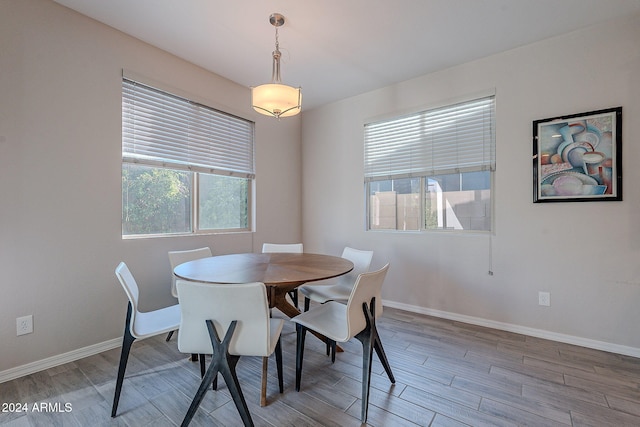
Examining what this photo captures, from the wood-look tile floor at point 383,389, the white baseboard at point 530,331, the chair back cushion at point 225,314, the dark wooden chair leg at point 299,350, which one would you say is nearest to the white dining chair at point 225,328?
the chair back cushion at point 225,314

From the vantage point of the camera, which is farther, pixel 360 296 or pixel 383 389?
pixel 383 389

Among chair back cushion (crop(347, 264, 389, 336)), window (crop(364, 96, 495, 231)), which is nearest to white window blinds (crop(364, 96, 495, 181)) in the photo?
window (crop(364, 96, 495, 231))

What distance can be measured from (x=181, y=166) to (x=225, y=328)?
209cm

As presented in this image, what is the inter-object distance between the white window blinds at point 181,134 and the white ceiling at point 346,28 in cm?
48

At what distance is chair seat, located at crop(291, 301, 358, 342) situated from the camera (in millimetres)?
1651

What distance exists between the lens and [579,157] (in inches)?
96.1

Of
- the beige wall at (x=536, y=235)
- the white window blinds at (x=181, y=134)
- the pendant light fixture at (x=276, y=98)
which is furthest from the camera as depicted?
the white window blinds at (x=181, y=134)

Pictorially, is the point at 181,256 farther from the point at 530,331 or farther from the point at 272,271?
the point at 530,331

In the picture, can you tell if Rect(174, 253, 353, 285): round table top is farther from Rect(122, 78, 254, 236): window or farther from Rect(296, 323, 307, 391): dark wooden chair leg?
Rect(122, 78, 254, 236): window

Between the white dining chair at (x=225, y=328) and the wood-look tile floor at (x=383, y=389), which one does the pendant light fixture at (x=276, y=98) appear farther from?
the wood-look tile floor at (x=383, y=389)

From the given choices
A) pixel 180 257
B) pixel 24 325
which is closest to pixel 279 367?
pixel 180 257

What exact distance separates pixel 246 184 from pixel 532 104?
3.17 m

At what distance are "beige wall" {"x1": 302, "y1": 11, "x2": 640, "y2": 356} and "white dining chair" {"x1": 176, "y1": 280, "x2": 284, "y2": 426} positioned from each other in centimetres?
236

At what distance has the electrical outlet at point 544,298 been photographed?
2.60m
